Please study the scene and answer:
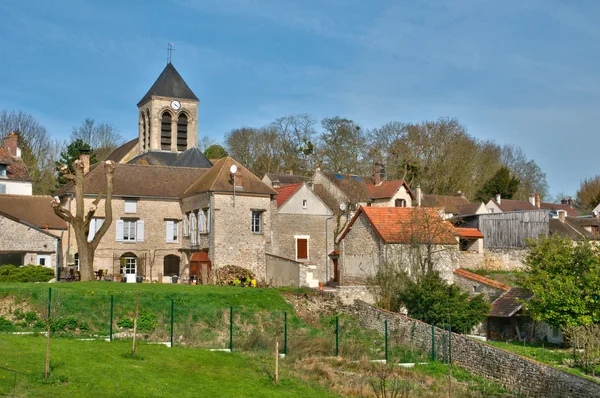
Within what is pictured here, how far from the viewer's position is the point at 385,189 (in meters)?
49.4

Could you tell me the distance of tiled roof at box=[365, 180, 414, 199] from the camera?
4859 centimetres

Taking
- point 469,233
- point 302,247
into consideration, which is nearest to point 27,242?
point 302,247

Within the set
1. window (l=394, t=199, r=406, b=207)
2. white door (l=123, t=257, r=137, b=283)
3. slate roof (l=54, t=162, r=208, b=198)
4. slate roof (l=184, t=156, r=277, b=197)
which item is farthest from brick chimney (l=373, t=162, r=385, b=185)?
white door (l=123, t=257, r=137, b=283)

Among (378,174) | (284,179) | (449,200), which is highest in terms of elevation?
(378,174)

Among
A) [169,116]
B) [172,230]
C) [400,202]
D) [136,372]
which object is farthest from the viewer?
[169,116]

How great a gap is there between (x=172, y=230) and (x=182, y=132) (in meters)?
15.6

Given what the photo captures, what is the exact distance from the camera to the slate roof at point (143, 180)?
36.2 metres

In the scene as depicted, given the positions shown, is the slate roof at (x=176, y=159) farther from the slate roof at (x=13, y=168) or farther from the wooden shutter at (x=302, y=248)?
the wooden shutter at (x=302, y=248)

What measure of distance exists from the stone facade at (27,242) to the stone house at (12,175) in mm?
13154

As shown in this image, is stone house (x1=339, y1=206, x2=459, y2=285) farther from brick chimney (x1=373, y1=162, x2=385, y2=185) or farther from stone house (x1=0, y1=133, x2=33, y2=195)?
stone house (x1=0, y1=133, x2=33, y2=195)

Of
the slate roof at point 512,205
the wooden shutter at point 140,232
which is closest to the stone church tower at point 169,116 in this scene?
the wooden shutter at point 140,232

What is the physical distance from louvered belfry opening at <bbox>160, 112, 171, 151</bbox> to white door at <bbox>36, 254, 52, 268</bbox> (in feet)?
61.3

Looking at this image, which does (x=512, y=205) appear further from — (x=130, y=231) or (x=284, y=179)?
(x=130, y=231)

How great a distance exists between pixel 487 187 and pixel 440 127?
8.55 metres
